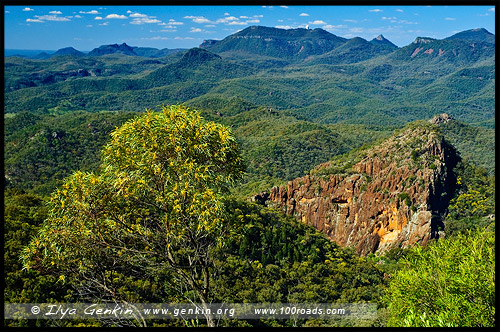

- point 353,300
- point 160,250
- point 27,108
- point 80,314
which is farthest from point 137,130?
point 27,108

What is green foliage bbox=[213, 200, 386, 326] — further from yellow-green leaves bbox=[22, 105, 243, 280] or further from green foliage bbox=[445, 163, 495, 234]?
green foliage bbox=[445, 163, 495, 234]

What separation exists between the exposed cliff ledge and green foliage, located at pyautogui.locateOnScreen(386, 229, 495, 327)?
32.3 m

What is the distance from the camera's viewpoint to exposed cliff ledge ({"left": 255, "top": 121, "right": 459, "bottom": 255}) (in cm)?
4381

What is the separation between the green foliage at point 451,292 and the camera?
7.95 m

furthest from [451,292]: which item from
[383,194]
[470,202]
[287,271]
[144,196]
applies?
[470,202]

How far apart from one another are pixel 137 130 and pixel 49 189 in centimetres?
5938

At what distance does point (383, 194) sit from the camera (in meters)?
45.7

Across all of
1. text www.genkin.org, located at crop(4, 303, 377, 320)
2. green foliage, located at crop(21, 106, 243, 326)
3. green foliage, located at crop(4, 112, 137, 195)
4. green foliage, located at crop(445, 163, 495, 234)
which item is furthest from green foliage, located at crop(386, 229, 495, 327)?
green foliage, located at crop(4, 112, 137, 195)

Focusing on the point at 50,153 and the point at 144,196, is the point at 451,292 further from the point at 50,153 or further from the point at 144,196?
the point at 50,153

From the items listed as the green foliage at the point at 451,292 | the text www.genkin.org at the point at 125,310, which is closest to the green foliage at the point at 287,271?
the text www.genkin.org at the point at 125,310

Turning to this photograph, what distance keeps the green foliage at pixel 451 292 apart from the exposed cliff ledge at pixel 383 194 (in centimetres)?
3234

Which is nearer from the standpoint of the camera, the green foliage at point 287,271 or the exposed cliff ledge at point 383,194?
the green foliage at point 287,271

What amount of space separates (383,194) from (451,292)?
37.8 meters

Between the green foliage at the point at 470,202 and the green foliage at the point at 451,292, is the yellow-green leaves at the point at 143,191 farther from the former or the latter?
the green foliage at the point at 470,202
